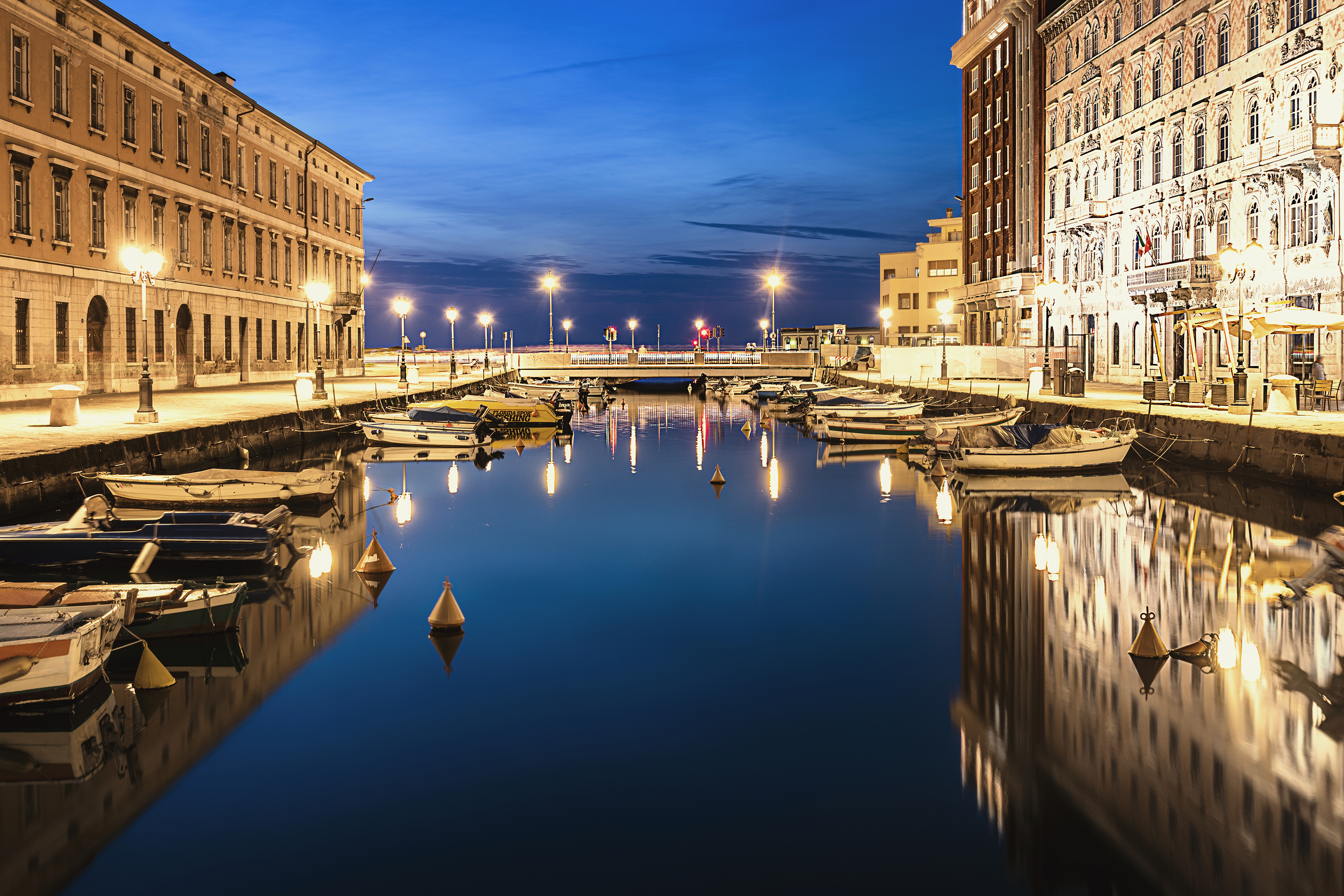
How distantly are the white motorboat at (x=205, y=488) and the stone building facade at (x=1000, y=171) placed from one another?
55929 millimetres

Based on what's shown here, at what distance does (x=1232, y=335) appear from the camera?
1909 inches

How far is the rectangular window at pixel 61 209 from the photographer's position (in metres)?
40.9

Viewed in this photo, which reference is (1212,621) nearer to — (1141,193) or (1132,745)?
(1132,745)

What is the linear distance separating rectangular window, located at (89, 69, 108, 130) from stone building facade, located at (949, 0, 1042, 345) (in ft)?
165

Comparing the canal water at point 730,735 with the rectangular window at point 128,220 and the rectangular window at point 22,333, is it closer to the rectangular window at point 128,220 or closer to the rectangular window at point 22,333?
the rectangular window at point 22,333

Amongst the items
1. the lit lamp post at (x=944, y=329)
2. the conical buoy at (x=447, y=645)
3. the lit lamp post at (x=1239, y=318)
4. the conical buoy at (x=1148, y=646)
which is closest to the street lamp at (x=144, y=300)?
the conical buoy at (x=447, y=645)

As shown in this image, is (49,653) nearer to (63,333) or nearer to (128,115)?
(63,333)

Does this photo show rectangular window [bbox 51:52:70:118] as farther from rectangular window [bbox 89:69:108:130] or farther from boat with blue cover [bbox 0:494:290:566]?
boat with blue cover [bbox 0:494:290:566]

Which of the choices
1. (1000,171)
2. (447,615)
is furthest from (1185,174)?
(447,615)

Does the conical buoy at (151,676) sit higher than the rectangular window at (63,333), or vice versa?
the rectangular window at (63,333)

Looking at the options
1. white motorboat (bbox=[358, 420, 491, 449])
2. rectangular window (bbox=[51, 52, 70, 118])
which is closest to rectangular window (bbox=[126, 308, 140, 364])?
rectangular window (bbox=[51, 52, 70, 118])

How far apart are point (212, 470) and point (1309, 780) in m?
20.4

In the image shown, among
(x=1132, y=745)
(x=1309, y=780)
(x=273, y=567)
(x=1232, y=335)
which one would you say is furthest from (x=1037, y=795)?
(x=1232, y=335)

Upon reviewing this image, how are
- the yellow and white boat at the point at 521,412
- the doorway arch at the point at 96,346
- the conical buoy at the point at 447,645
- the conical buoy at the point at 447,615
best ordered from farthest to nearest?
the yellow and white boat at the point at 521,412 → the doorway arch at the point at 96,346 → the conical buoy at the point at 447,615 → the conical buoy at the point at 447,645
